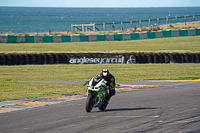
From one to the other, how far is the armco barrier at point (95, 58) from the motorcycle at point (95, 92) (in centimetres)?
1649

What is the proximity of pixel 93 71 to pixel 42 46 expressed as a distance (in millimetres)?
12327

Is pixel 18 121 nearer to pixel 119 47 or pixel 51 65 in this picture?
pixel 51 65

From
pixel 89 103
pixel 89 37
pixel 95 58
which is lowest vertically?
pixel 89 103

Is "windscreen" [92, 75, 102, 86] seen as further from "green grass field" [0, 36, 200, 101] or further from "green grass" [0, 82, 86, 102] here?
"green grass" [0, 82, 86, 102]

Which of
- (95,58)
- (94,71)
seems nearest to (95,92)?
(94,71)

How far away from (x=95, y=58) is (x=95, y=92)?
17.0 metres

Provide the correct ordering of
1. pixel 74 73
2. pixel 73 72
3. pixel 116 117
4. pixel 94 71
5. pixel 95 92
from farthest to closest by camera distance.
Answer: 1. pixel 73 72
2. pixel 94 71
3. pixel 74 73
4. pixel 95 92
5. pixel 116 117

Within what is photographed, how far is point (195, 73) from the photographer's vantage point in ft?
70.0

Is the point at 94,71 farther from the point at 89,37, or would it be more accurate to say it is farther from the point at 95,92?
the point at 89,37

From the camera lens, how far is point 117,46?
33500 mm

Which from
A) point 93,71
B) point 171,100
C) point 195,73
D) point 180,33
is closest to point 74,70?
point 93,71

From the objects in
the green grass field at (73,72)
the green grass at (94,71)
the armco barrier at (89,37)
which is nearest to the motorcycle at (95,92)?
the green grass field at (73,72)

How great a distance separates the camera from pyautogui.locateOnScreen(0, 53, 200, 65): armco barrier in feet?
85.1

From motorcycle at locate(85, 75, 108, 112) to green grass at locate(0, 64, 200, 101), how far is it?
606 centimetres
